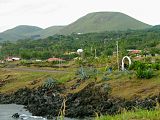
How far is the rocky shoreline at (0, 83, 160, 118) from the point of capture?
147 feet

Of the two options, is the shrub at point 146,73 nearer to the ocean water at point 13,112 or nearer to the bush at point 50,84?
the ocean water at point 13,112

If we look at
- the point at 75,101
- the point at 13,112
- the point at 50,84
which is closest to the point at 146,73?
the point at 75,101

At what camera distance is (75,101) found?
173 ft

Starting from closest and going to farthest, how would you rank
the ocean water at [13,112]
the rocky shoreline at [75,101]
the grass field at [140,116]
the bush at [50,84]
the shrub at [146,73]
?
the grass field at [140,116], the rocky shoreline at [75,101], the ocean water at [13,112], the shrub at [146,73], the bush at [50,84]

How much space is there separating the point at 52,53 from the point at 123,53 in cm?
5911

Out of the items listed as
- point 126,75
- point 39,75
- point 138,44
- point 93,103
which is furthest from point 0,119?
point 138,44

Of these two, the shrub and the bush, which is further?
the bush

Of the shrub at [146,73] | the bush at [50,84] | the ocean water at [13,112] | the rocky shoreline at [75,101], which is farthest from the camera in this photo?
the bush at [50,84]

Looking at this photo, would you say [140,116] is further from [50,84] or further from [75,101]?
[50,84]

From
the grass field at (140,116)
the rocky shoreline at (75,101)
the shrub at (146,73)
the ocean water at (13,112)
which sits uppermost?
the grass field at (140,116)

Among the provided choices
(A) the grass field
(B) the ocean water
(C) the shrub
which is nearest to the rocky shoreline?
(B) the ocean water

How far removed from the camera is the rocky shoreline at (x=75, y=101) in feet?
147

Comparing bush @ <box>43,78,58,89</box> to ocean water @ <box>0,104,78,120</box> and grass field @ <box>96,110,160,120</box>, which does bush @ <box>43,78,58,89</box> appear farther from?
grass field @ <box>96,110,160,120</box>

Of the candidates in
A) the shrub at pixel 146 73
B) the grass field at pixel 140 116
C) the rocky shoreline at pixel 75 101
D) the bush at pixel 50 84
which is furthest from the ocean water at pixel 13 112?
the grass field at pixel 140 116
